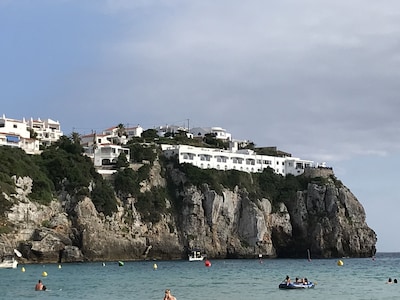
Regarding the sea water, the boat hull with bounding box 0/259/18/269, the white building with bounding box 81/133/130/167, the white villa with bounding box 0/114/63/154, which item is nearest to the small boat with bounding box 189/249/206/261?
the white building with bounding box 81/133/130/167

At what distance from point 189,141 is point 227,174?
73.5 feet

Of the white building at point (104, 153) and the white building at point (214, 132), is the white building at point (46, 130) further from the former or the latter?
the white building at point (214, 132)

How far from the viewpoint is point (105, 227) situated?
322 ft

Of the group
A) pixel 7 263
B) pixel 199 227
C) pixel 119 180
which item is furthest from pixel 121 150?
pixel 7 263

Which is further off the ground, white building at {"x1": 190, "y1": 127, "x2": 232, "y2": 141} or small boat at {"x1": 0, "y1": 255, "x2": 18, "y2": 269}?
white building at {"x1": 190, "y1": 127, "x2": 232, "y2": 141}

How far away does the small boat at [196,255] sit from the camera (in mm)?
103875

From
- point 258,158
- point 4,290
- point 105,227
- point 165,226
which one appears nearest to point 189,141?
point 258,158

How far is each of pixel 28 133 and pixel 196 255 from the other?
39.5 metres

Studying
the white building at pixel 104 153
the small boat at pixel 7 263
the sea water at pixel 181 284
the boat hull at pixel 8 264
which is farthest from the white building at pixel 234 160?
the boat hull at pixel 8 264

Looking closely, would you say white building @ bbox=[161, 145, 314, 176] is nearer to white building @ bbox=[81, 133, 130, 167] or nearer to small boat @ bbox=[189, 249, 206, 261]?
white building @ bbox=[81, 133, 130, 167]

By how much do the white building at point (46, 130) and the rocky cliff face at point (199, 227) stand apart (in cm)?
2684

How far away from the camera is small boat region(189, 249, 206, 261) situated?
104 m

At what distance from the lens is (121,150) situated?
118 m

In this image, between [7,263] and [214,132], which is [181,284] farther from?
[214,132]
